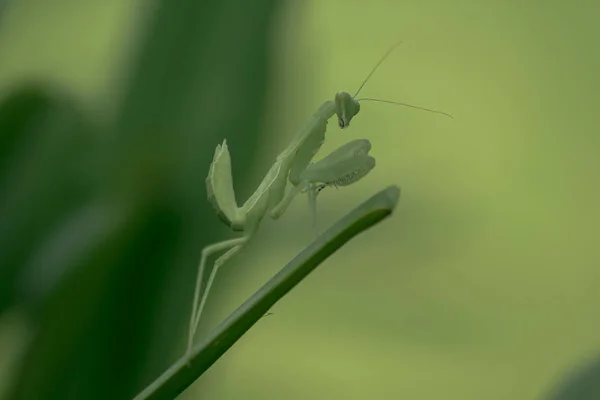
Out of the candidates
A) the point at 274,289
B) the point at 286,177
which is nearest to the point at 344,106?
the point at 286,177

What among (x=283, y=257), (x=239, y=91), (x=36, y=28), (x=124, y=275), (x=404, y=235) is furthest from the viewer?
(x=36, y=28)

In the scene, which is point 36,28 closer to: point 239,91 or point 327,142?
point 327,142

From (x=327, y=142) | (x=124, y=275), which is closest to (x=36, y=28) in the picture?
(x=327, y=142)

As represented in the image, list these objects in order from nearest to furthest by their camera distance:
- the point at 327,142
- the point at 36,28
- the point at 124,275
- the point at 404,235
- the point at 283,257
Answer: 1. the point at 124,275
2. the point at 404,235
3. the point at 283,257
4. the point at 327,142
5. the point at 36,28

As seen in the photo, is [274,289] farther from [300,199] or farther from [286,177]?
[300,199]

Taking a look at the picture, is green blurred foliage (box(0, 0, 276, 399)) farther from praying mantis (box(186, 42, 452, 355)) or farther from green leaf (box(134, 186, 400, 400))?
green leaf (box(134, 186, 400, 400))

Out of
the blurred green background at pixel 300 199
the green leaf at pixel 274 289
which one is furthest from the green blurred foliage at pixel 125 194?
the green leaf at pixel 274 289

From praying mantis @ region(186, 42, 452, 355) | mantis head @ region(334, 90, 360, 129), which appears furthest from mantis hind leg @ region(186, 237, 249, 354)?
mantis head @ region(334, 90, 360, 129)
